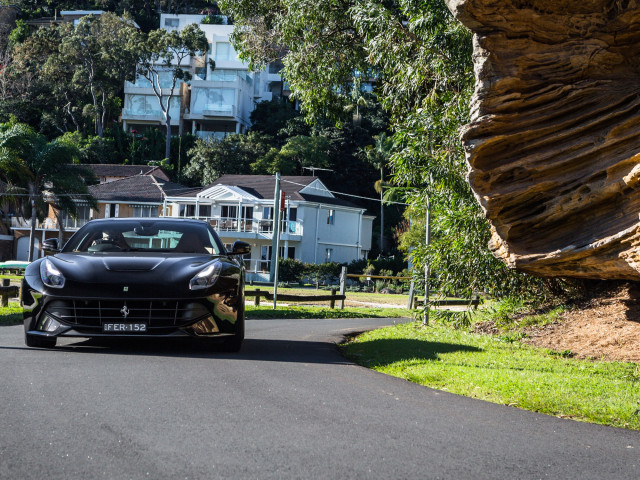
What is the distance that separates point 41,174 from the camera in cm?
5041

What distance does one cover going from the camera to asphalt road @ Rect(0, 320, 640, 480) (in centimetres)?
436

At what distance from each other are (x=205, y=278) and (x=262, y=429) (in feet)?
12.5

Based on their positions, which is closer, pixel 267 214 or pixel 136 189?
pixel 267 214

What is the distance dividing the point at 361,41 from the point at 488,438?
1408 centimetres

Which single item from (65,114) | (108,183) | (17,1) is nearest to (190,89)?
(65,114)

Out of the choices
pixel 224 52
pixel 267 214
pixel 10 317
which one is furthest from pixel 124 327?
pixel 224 52

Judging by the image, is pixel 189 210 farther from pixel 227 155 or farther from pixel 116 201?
pixel 227 155

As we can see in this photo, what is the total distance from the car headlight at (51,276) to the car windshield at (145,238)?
997 millimetres

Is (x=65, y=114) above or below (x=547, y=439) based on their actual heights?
above

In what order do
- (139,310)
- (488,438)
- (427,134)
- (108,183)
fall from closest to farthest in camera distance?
(488,438) < (139,310) < (427,134) < (108,183)

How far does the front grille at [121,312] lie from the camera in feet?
28.6

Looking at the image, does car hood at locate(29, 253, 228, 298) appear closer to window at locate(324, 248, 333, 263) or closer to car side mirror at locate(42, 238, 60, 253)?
car side mirror at locate(42, 238, 60, 253)

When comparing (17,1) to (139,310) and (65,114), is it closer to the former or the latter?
(65,114)

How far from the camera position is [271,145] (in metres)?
72.2
